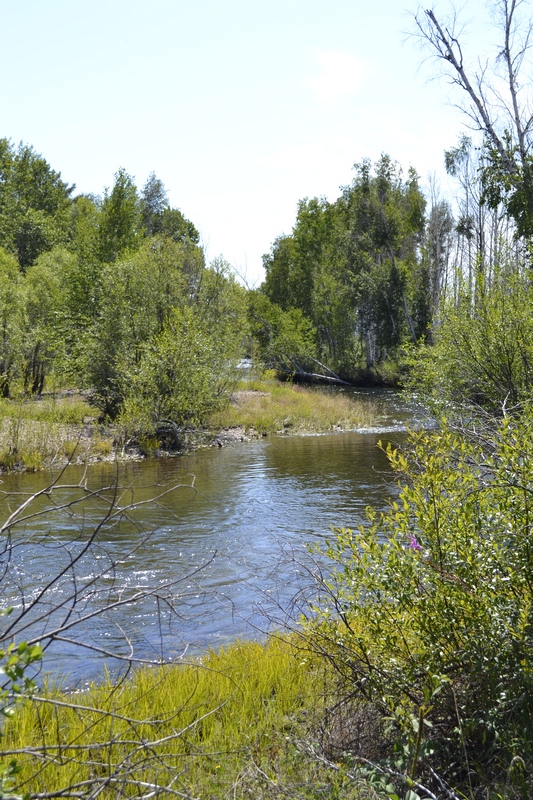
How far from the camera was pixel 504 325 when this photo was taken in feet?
41.5

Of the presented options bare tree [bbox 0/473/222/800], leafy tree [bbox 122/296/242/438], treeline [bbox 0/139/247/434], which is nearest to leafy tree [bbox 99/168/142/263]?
treeline [bbox 0/139/247/434]

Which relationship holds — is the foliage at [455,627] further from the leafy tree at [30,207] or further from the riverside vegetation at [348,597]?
the leafy tree at [30,207]

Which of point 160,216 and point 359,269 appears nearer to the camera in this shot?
point 359,269

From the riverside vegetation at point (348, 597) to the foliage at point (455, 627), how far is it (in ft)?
0.05

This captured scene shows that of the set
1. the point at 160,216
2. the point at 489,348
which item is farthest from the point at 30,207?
the point at 489,348

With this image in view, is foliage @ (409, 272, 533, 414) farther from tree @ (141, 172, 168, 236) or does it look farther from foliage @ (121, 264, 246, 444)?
tree @ (141, 172, 168, 236)

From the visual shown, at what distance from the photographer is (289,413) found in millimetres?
31422

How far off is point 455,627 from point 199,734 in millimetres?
2091

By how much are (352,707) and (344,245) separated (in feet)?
Answer: 187

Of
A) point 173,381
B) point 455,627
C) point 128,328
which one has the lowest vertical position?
point 455,627

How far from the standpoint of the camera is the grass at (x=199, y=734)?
381 cm

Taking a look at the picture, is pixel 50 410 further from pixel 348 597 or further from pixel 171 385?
pixel 348 597

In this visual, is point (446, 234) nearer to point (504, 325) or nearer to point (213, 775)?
point (504, 325)

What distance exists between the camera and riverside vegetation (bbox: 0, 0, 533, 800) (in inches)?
147
